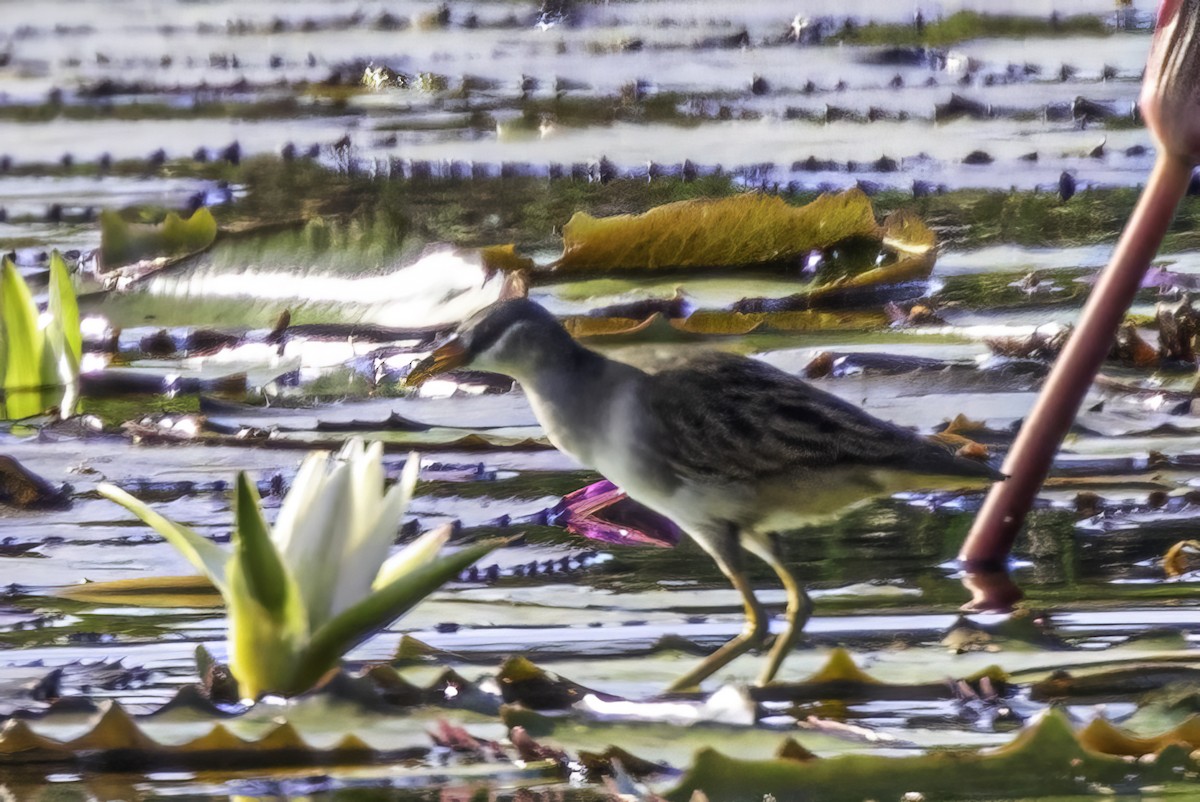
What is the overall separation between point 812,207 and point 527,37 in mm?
4881

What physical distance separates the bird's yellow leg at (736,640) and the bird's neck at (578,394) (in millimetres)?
203

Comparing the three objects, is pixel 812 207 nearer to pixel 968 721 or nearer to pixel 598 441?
pixel 598 441

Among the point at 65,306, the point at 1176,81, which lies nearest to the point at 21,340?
the point at 65,306

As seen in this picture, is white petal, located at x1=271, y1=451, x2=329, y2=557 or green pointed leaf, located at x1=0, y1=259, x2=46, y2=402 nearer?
white petal, located at x1=271, y1=451, x2=329, y2=557

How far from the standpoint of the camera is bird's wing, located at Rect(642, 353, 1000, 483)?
7.43 ft

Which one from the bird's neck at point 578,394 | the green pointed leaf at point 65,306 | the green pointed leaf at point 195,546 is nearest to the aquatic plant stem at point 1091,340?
the bird's neck at point 578,394

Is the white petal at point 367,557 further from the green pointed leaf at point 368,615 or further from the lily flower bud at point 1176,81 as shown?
the lily flower bud at point 1176,81

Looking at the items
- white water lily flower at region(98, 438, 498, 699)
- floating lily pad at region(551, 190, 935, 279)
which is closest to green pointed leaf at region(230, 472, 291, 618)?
white water lily flower at region(98, 438, 498, 699)

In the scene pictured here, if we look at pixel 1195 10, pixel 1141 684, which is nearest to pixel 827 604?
pixel 1141 684

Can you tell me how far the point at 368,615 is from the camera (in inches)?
75.7

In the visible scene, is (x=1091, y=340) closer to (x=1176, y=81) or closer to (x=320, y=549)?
(x=1176, y=81)

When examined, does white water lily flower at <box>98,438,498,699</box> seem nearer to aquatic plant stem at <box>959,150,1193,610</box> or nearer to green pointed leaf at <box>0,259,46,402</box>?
aquatic plant stem at <box>959,150,1193,610</box>

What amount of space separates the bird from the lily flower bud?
44 cm

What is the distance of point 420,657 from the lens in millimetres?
2107
